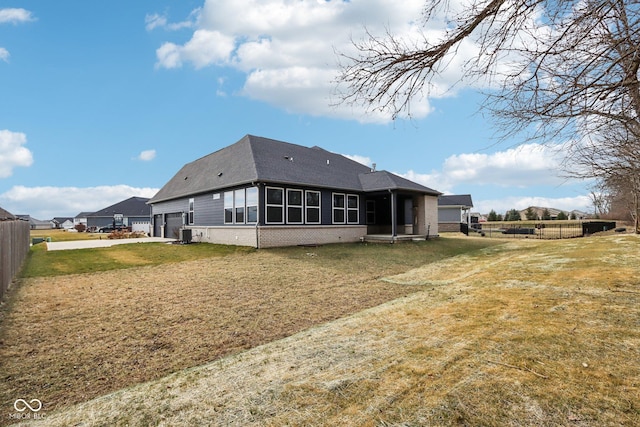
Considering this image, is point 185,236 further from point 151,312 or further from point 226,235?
point 151,312

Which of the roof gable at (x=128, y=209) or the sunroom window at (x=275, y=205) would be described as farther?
the roof gable at (x=128, y=209)

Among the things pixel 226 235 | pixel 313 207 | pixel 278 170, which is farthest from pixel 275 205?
pixel 226 235

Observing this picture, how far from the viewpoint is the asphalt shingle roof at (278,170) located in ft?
56.7

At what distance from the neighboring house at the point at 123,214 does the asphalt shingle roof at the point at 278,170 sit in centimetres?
3413

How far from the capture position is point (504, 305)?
5.28 meters

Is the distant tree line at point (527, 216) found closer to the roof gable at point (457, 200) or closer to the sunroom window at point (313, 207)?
the roof gable at point (457, 200)

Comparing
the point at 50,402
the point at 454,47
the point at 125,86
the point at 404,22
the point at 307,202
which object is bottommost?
the point at 50,402

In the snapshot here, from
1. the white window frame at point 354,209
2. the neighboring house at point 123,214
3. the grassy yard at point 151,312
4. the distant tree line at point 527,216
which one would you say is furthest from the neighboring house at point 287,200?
the distant tree line at point 527,216

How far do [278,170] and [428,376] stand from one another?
50.5ft

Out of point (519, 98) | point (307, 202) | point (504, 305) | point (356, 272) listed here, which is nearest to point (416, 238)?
point (307, 202)

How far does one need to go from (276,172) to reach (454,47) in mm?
13658

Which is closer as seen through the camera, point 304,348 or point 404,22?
point 304,348

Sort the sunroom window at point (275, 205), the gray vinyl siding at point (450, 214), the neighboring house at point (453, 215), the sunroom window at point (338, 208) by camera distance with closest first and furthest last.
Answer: the sunroom window at point (275, 205)
the sunroom window at point (338, 208)
the neighboring house at point (453, 215)
the gray vinyl siding at point (450, 214)

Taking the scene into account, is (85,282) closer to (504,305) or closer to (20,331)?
(20,331)
